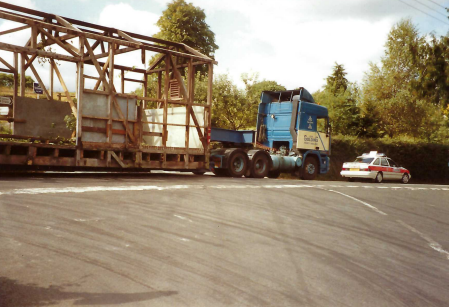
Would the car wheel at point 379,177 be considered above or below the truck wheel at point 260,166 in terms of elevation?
below

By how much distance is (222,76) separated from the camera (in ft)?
107

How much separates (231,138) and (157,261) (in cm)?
1341

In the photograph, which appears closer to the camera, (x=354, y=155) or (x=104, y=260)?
(x=104, y=260)

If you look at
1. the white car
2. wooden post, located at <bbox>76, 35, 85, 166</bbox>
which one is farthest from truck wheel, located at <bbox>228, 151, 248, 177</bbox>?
the white car

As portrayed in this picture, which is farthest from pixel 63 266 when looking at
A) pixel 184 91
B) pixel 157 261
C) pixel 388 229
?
pixel 184 91

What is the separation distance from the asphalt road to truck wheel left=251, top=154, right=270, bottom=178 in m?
7.73

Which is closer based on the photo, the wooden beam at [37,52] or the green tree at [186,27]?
the wooden beam at [37,52]

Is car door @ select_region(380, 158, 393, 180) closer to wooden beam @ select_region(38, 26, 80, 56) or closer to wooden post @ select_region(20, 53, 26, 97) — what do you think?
wooden beam @ select_region(38, 26, 80, 56)

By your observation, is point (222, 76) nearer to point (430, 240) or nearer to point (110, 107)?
point (110, 107)

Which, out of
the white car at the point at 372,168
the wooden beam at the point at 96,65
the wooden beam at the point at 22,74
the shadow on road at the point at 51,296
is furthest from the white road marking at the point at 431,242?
the white car at the point at 372,168

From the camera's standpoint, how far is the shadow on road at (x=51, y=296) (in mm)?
3789

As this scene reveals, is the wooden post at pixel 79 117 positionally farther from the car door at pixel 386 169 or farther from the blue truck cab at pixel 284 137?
the car door at pixel 386 169

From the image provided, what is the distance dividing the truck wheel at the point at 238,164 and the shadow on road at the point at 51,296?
41.3 ft

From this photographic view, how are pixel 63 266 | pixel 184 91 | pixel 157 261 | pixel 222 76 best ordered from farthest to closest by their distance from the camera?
1. pixel 222 76
2. pixel 184 91
3. pixel 157 261
4. pixel 63 266
